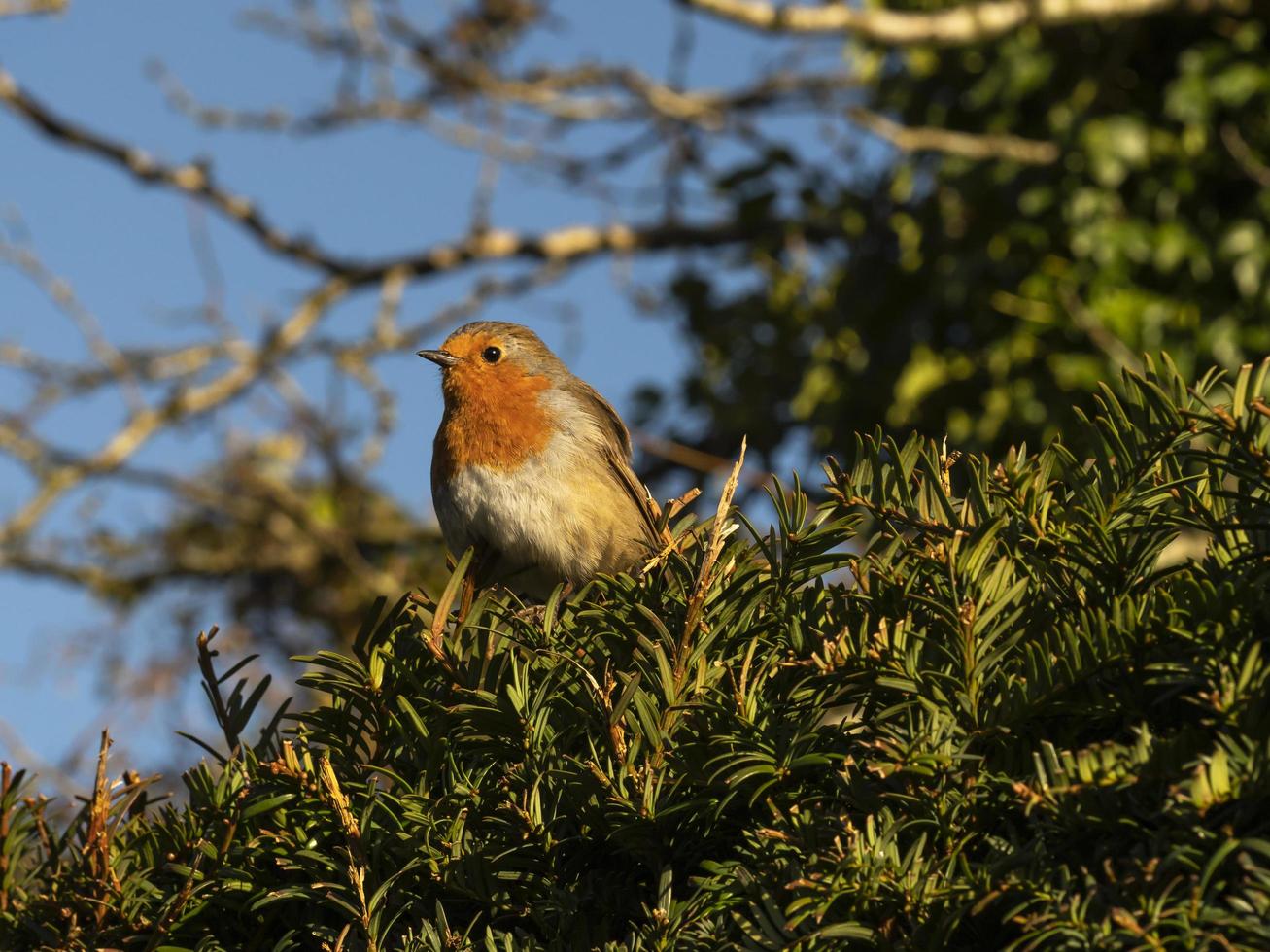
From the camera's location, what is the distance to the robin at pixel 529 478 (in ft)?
12.2

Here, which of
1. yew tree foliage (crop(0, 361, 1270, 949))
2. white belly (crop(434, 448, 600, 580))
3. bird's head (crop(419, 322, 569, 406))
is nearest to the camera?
yew tree foliage (crop(0, 361, 1270, 949))

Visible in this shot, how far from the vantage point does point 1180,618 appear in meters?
1.50

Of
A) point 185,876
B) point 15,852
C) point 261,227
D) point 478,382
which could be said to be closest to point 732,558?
point 185,876

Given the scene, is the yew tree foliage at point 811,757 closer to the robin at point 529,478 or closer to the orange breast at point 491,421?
the robin at point 529,478

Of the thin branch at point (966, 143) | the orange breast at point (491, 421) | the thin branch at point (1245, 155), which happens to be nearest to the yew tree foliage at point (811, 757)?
the orange breast at point (491, 421)

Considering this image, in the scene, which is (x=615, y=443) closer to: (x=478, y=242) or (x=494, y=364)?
(x=494, y=364)

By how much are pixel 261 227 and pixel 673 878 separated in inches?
275

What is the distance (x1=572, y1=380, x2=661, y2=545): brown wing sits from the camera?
404cm

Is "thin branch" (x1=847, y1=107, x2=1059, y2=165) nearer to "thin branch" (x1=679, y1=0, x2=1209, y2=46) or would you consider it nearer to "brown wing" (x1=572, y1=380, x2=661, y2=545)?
"thin branch" (x1=679, y1=0, x2=1209, y2=46)

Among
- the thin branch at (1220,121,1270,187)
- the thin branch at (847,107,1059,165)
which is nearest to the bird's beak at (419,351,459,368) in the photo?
the thin branch at (847,107,1059,165)

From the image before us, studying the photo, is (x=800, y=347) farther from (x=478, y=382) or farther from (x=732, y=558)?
(x=732, y=558)

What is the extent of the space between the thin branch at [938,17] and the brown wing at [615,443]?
5.09 ft

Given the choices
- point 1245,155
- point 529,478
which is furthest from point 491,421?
point 1245,155

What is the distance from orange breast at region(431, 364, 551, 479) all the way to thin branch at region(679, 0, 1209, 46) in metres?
1.68
